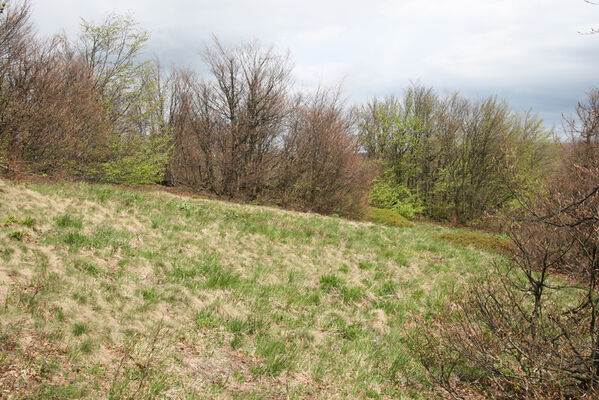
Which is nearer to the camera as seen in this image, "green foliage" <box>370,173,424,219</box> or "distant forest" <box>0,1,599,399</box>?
"distant forest" <box>0,1,599,399</box>

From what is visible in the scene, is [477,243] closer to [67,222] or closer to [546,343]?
[546,343]

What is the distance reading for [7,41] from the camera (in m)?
11.2

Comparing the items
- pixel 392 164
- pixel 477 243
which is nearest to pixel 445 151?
pixel 392 164

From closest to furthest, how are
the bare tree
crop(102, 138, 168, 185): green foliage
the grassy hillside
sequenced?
1. the grassy hillside
2. the bare tree
3. crop(102, 138, 168, 185): green foliage

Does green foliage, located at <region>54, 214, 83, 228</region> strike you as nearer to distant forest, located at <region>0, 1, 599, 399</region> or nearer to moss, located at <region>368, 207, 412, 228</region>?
distant forest, located at <region>0, 1, 599, 399</region>

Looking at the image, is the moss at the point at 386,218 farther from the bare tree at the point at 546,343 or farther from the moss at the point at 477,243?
the bare tree at the point at 546,343

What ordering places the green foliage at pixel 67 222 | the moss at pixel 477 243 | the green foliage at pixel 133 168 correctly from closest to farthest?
the green foliage at pixel 67 222, the moss at pixel 477 243, the green foliage at pixel 133 168

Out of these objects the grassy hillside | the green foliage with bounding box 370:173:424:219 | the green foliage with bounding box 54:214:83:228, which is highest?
the green foliage with bounding box 370:173:424:219

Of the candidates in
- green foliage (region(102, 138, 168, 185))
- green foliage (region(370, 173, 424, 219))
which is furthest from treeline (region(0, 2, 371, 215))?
green foliage (region(370, 173, 424, 219))

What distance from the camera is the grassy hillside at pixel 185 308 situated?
10.1ft

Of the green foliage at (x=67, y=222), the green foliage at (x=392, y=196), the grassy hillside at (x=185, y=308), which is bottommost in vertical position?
the grassy hillside at (x=185, y=308)

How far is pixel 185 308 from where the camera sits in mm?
4688

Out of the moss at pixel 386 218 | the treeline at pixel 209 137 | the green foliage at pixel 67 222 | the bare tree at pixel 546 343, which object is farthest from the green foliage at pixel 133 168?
the bare tree at pixel 546 343

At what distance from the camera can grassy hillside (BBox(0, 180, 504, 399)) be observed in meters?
3.09
